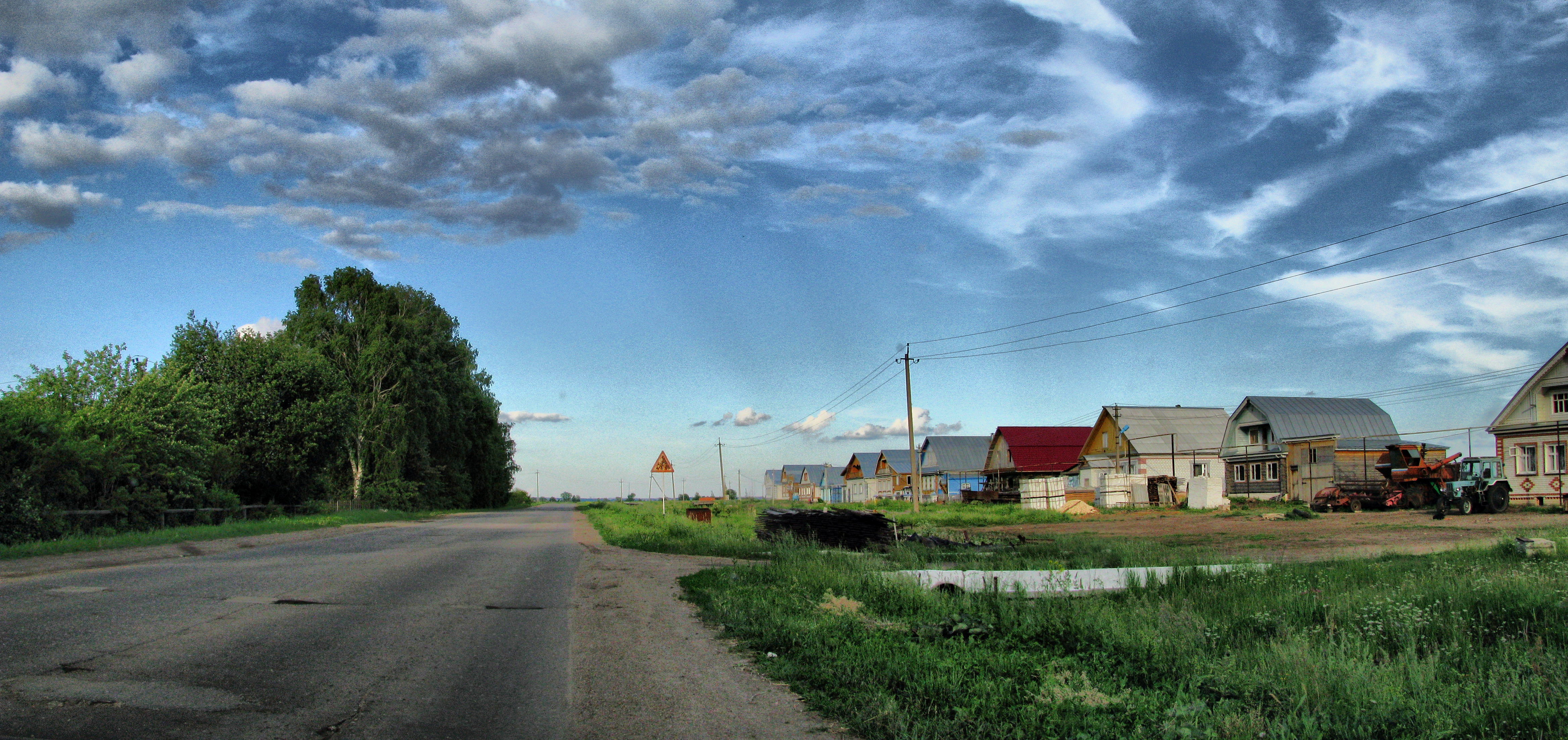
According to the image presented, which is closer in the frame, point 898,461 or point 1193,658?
point 1193,658

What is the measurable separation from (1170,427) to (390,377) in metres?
52.4

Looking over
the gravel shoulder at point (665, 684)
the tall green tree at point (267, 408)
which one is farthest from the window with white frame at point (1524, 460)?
the tall green tree at point (267, 408)

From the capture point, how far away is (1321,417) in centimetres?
5597

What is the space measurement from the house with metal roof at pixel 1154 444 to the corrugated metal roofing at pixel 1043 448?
18.2 ft

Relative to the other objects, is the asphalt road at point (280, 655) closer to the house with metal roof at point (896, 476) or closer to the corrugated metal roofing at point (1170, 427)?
the corrugated metal roofing at point (1170, 427)

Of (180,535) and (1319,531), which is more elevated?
(180,535)

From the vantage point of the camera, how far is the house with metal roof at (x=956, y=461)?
277 ft

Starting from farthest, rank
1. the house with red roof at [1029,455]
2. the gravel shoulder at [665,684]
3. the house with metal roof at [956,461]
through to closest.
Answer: the house with metal roof at [956,461] < the house with red roof at [1029,455] < the gravel shoulder at [665,684]

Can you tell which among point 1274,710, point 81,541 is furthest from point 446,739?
point 81,541

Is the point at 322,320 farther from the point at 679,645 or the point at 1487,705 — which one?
the point at 1487,705

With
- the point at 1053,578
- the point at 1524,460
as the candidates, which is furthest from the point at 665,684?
the point at 1524,460

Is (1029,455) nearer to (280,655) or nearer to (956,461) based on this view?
(956,461)

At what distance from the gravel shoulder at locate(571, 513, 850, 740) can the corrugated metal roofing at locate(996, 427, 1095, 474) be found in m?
65.8

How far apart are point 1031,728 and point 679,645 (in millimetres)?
3981
